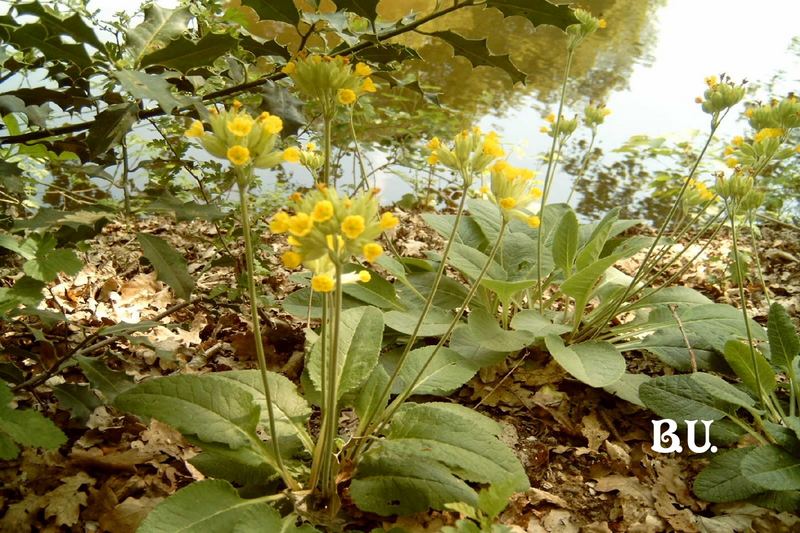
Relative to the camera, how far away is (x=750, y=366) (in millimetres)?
1887

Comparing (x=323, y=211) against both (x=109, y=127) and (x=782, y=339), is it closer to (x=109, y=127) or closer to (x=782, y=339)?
(x=109, y=127)

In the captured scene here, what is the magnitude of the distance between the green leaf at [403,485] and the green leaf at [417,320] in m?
0.58

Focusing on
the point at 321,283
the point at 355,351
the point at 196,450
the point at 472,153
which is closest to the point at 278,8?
the point at 472,153

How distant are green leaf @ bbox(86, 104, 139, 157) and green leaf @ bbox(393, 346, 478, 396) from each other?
3.62 feet

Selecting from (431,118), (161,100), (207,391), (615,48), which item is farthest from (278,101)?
(615,48)

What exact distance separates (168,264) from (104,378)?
0.44 m

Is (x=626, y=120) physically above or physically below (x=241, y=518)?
above

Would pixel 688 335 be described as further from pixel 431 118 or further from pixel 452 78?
pixel 452 78

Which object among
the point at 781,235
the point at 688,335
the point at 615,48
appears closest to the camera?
the point at 688,335

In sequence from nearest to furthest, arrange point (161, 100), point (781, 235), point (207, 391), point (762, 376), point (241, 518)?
point (161, 100) < point (241, 518) < point (207, 391) < point (762, 376) < point (781, 235)

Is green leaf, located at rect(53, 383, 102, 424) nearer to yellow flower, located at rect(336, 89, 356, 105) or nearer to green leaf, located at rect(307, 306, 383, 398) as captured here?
green leaf, located at rect(307, 306, 383, 398)

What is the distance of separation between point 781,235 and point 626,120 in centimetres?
289

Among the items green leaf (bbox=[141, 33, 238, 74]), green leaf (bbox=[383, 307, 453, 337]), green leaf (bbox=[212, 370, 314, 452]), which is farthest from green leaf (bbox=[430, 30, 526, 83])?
green leaf (bbox=[212, 370, 314, 452])

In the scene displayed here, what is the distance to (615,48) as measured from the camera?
9742 mm
